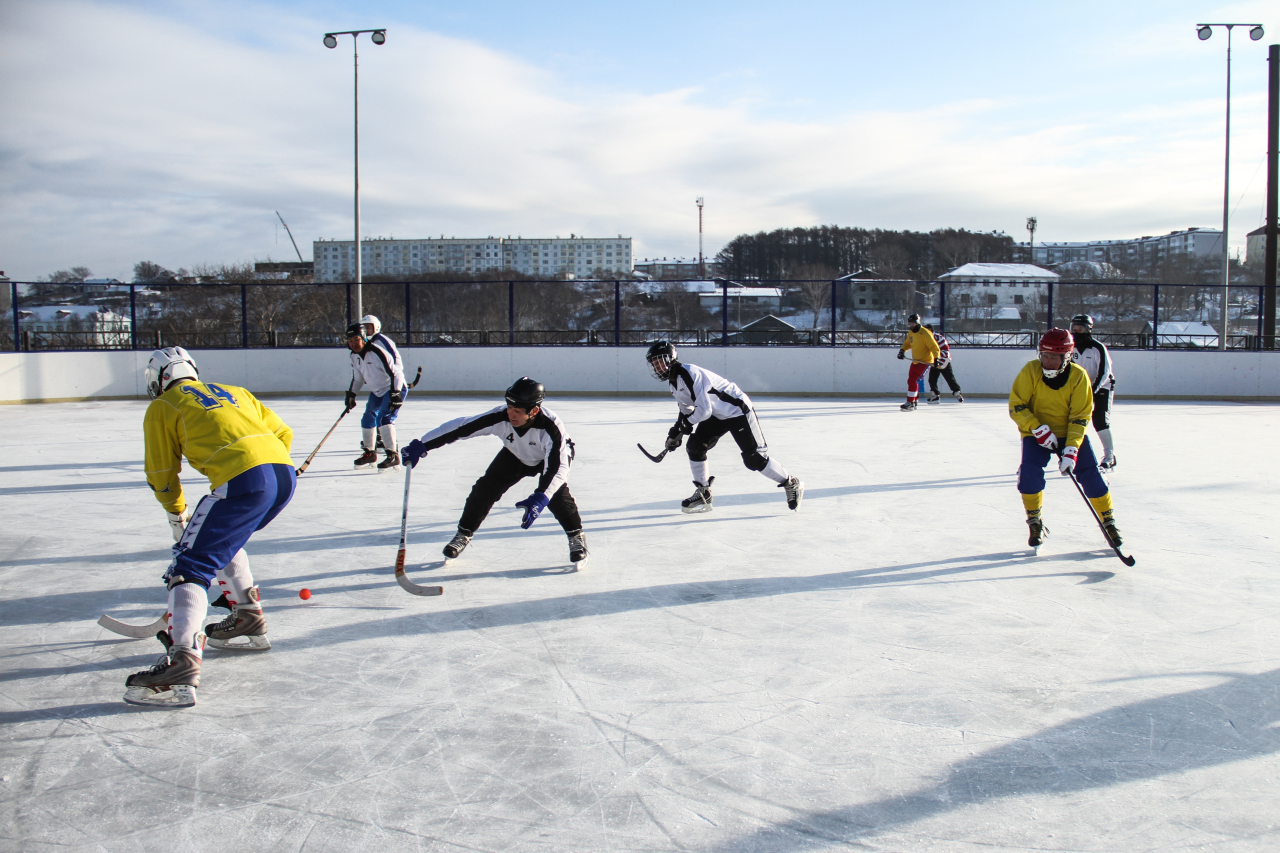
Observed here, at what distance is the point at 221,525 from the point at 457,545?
69.6 inches

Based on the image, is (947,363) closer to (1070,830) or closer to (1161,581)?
(1161,581)

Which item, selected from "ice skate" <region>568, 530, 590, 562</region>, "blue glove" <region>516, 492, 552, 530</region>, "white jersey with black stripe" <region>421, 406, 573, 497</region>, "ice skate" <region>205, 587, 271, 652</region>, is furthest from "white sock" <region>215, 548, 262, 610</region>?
"ice skate" <region>568, 530, 590, 562</region>

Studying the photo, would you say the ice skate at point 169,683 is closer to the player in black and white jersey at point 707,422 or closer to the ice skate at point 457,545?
the ice skate at point 457,545

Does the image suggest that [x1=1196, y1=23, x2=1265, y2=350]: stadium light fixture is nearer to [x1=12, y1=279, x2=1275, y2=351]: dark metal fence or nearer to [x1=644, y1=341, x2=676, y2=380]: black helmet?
[x1=12, y1=279, x2=1275, y2=351]: dark metal fence

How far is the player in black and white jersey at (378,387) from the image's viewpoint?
784 centimetres

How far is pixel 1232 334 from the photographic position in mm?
16391

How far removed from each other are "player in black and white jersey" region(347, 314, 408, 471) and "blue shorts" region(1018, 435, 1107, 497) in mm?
5419

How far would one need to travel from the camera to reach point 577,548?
15.3ft

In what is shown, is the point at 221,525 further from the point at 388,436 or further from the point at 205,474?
the point at 388,436

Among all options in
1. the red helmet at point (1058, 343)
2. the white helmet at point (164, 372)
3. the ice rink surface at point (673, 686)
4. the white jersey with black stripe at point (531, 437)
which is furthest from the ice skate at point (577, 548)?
the red helmet at point (1058, 343)

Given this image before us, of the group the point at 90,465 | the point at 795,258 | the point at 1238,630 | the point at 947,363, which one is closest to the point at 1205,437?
the point at 947,363

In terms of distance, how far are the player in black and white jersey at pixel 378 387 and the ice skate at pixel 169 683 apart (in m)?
4.84

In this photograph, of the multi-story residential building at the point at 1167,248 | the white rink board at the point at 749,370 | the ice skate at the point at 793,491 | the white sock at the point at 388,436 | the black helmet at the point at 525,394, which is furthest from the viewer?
the multi-story residential building at the point at 1167,248

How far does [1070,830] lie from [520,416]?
293 cm
